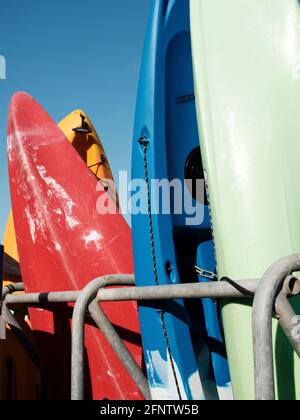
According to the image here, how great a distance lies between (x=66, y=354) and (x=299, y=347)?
4.58ft

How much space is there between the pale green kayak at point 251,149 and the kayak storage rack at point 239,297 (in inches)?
7.2

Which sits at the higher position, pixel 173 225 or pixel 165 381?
pixel 173 225

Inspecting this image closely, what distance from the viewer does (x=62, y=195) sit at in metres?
2.54

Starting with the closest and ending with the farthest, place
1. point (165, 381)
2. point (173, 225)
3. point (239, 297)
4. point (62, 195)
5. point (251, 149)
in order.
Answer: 1. point (239, 297)
2. point (251, 149)
3. point (165, 381)
4. point (173, 225)
5. point (62, 195)

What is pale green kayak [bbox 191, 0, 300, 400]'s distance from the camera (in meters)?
1.57

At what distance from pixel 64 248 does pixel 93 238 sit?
5.6 inches

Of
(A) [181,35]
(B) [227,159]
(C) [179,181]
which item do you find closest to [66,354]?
(C) [179,181]

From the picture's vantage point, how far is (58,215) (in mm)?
2488

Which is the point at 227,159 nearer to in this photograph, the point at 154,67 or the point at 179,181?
→ the point at 179,181

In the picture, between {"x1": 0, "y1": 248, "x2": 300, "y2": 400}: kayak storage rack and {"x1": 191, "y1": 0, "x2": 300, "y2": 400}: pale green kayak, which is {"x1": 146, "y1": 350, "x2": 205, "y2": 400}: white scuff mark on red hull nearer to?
{"x1": 0, "y1": 248, "x2": 300, "y2": 400}: kayak storage rack

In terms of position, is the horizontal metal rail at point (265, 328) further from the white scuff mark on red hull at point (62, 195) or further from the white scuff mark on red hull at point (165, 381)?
the white scuff mark on red hull at point (62, 195)

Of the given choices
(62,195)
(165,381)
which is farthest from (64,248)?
(165,381)

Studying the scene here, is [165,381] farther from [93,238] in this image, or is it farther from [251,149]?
[251,149]

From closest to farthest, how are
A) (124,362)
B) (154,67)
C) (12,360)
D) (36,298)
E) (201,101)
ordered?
(124,362) → (201,101) → (36,298) → (154,67) → (12,360)
